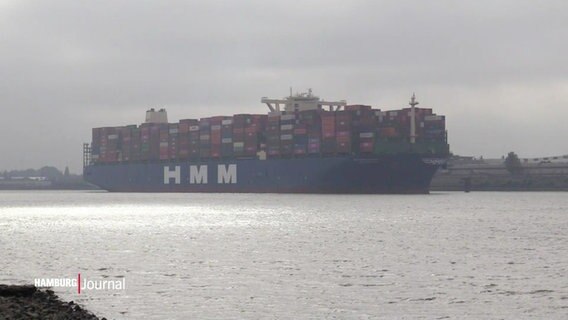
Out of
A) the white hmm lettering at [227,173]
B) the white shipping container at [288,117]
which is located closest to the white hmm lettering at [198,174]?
the white hmm lettering at [227,173]

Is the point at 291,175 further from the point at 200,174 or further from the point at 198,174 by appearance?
the point at 198,174

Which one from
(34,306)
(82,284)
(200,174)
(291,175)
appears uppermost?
(200,174)

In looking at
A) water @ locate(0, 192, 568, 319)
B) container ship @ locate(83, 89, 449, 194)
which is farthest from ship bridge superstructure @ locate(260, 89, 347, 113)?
water @ locate(0, 192, 568, 319)

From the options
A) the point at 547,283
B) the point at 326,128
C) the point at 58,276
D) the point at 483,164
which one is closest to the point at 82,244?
the point at 58,276

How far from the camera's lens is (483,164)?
178 meters

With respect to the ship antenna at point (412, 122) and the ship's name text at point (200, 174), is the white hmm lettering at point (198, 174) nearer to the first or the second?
the ship's name text at point (200, 174)

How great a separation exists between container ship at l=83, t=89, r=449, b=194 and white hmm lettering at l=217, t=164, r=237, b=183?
153 mm

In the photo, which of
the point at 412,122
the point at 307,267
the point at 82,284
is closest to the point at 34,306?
the point at 82,284

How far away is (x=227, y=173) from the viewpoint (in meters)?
121

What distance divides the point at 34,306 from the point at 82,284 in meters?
6.82

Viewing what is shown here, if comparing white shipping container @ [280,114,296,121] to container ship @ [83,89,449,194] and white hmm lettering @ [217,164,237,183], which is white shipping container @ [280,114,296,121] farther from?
white hmm lettering @ [217,164,237,183]

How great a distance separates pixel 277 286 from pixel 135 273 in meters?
5.80

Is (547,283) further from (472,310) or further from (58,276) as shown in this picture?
(58,276)

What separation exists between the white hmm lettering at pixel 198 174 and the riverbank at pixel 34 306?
3977 inches
